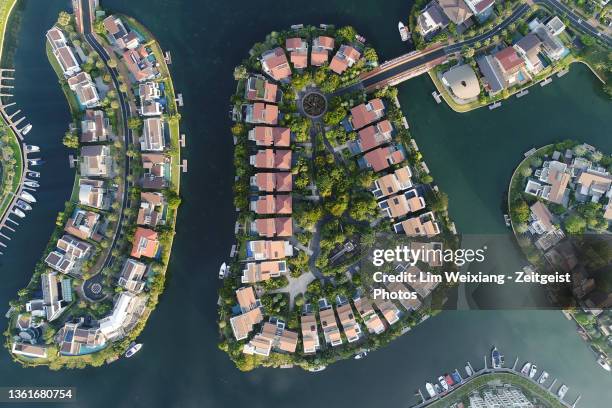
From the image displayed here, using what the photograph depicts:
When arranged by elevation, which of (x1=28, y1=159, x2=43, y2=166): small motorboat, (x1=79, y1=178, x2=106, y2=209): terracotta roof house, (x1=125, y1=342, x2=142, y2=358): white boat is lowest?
(x1=125, y1=342, x2=142, y2=358): white boat

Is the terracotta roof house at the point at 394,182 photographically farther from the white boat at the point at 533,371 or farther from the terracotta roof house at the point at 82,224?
the terracotta roof house at the point at 82,224

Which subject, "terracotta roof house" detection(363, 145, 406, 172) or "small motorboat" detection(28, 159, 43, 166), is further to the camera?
"small motorboat" detection(28, 159, 43, 166)

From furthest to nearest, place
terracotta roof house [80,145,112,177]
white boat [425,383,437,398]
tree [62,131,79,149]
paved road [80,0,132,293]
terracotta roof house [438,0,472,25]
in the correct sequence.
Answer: white boat [425,383,437,398] < paved road [80,0,132,293] < tree [62,131,79,149] < terracotta roof house [80,145,112,177] < terracotta roof house [438,0,472,25]

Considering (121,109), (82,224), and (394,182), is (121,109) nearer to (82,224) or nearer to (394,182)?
(82,224)

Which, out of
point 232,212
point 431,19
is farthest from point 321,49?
point 232,212

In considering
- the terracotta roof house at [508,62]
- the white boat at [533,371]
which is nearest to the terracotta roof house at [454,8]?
the terracotta roof house at [508,62]

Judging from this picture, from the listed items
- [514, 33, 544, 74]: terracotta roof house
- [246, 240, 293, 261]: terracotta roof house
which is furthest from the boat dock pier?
[514, 33, 544, 74]: terracotta roof house

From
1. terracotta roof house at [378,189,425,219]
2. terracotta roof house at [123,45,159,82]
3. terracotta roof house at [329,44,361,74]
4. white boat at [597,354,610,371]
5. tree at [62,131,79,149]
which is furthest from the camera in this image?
white boat at [597,354,610,371]

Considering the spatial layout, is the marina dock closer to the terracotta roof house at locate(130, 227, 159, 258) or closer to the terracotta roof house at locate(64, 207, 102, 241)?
the terracotta roof house at locate(130, 227, 159, 258)
